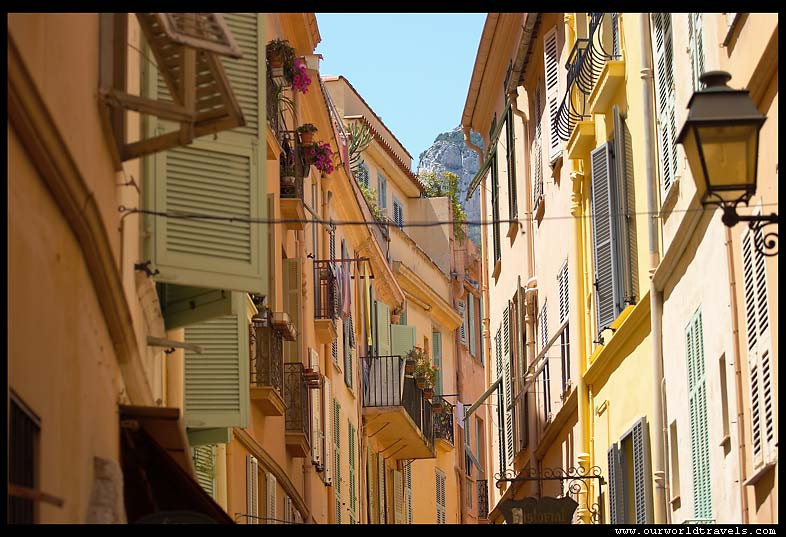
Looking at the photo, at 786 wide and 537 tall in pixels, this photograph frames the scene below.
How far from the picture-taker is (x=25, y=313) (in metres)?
7.11

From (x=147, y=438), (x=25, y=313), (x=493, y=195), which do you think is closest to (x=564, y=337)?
(x=493, y=195)

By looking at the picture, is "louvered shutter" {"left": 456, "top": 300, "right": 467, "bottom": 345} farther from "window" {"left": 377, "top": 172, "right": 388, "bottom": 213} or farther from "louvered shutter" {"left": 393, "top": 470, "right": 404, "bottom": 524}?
"louvered shutter" {"left": 393, "top": 470, "right": 404, "bottom": 524}

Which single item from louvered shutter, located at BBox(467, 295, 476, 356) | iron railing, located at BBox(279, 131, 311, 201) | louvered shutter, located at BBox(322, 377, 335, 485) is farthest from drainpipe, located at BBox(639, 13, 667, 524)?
louvered shutter, located at BBox(467, 295, 476, 356)

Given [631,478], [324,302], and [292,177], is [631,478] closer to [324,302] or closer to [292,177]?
[292,177]

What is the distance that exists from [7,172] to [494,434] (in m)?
23.2

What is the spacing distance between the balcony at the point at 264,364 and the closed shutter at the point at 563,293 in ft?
11.7

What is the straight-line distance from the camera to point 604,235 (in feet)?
56.5

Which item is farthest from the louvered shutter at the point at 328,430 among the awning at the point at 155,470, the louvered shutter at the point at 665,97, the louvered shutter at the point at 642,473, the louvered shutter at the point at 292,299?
the awning at the point at 155,470

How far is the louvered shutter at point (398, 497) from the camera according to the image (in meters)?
37.1

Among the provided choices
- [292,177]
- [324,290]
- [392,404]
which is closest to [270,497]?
[292,177]

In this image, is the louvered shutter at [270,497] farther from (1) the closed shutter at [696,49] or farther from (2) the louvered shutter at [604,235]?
(1) the closed shutter at [696,49]

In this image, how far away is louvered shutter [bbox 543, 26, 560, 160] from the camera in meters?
20.7

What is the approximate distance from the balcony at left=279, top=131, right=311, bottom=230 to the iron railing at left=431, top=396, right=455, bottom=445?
15.0 m

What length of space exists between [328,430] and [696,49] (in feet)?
48.3
